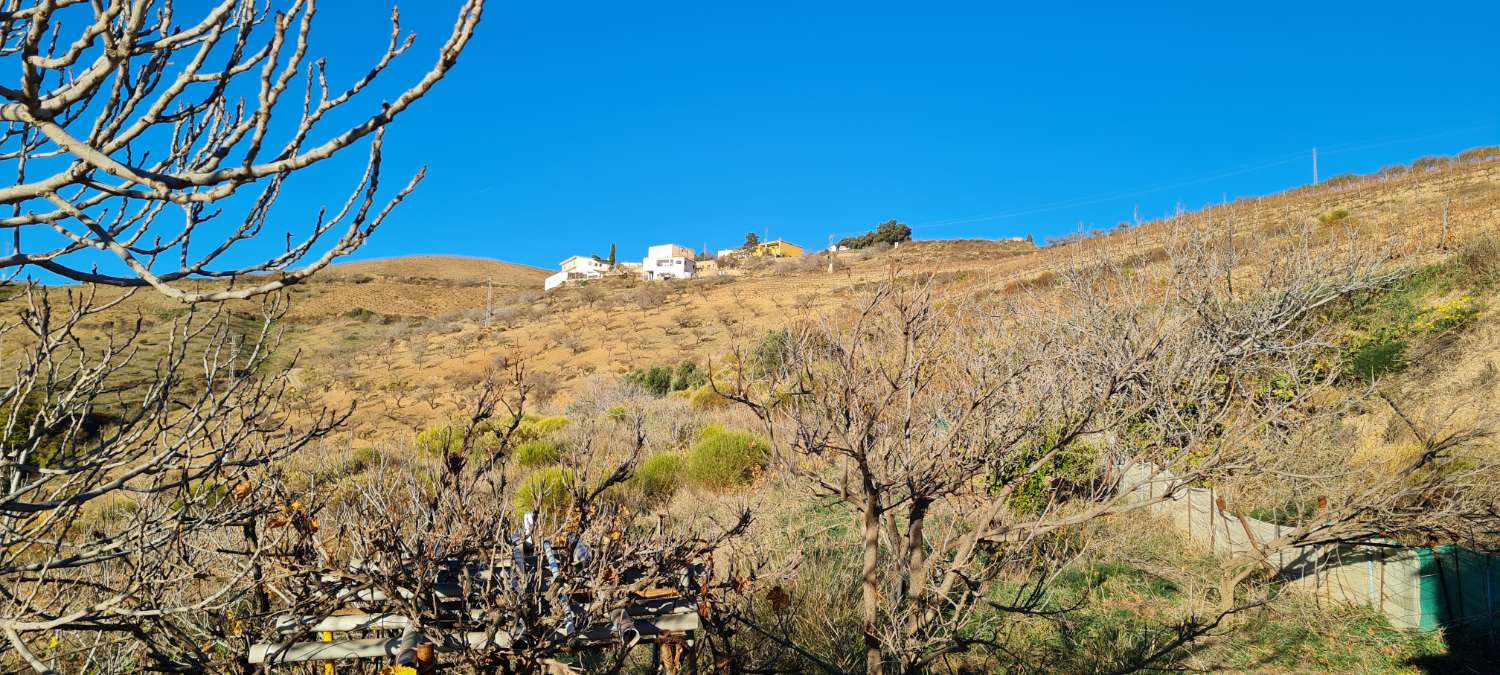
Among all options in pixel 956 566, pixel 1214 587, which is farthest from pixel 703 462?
pixel 956 566

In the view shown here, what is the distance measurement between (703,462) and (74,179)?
35.8 feet

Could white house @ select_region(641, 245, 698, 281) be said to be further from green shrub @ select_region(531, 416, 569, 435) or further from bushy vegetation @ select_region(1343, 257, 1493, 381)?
bushy vegetation @ select_region(1343, 257, 1493, 381)

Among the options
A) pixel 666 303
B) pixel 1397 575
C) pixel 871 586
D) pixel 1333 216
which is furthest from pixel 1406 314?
pixel 666 303

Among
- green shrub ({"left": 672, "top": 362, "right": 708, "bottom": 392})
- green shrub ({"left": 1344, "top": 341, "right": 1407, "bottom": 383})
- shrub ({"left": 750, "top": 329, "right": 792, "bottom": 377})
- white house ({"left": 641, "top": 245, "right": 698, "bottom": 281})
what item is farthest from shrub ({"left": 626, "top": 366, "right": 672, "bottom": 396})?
white house ({"left": 641, "top": 245, "right": 698, "bottom": 281})

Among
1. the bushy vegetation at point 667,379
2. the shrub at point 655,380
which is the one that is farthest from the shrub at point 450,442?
the bushy vegetation at point 667,379

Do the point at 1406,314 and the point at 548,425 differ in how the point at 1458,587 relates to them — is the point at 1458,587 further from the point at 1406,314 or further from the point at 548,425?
the point at 548,425

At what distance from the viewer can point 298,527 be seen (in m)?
3.14

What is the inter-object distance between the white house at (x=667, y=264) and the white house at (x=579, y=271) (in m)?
3.36

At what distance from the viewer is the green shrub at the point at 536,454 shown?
1292cm

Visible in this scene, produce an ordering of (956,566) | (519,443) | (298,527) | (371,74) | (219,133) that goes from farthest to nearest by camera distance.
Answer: (519,443), (956,566), (298,527), (219,133), (371,74)

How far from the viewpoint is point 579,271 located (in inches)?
2598

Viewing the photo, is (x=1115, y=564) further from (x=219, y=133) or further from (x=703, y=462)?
(x=219, y=133)

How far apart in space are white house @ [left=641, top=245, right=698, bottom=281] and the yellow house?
212 inches

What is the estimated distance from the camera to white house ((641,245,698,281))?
62.2m
